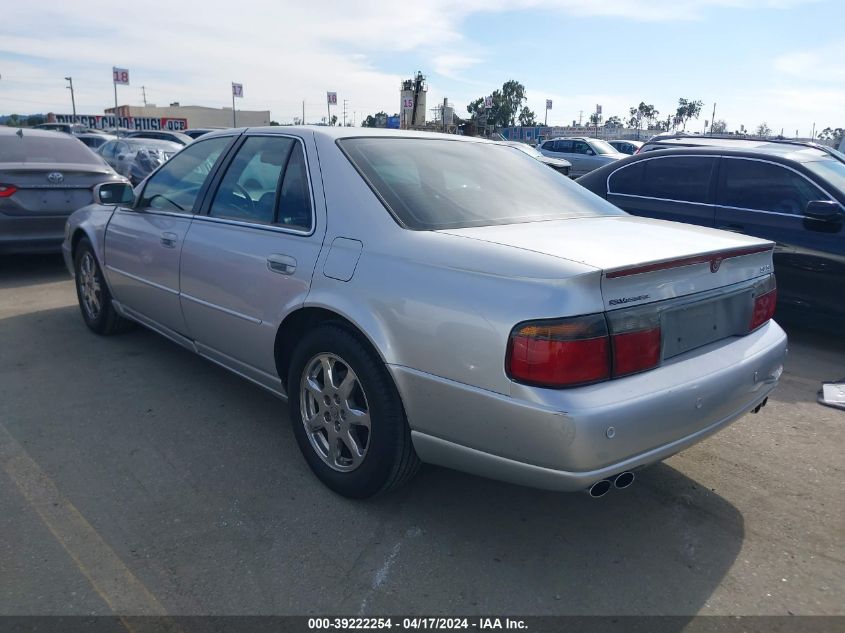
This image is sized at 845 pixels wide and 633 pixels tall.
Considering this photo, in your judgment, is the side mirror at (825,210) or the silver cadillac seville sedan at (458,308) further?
the side mirror at (825,210)

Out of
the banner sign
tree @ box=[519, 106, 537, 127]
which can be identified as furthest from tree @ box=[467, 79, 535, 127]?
the banner sign

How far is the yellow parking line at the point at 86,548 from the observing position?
2311 millimetres

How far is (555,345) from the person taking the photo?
2.22m

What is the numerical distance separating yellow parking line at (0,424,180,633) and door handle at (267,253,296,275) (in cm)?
134

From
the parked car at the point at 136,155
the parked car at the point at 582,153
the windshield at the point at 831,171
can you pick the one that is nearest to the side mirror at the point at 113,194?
the windshield at the point at 831,171

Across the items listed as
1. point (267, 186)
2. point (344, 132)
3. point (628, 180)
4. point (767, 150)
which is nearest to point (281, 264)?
point (267, 186)

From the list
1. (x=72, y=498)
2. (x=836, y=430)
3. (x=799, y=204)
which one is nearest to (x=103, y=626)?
(x=72, y=498)

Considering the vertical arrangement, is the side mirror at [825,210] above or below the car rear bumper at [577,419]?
above

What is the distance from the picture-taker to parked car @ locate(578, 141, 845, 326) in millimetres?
5270

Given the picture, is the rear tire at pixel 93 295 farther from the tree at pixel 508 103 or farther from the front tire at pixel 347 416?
the tree at pixel 508 103

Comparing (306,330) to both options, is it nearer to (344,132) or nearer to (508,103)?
(344,132)

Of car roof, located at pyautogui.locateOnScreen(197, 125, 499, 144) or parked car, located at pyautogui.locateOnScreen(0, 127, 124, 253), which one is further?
parked car, located at pyautogui.locateOnScreen(0, 127, 124, 253)

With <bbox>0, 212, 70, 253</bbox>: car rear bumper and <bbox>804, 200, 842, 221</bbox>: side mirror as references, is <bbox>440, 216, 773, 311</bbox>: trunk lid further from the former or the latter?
<bbox>0, 212, 70, 253</bbox>: car rear bumper

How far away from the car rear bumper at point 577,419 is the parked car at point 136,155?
1149 cm
